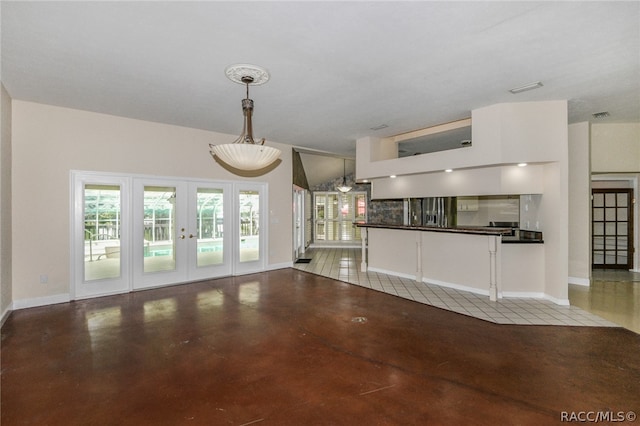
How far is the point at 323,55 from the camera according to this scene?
290 cm

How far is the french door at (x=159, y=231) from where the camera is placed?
4.71 meters

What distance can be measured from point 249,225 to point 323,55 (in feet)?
14.5

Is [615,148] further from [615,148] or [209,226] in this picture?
[209,226]

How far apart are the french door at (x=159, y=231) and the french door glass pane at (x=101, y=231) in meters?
0.01

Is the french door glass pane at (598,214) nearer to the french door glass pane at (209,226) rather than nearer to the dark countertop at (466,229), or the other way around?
the dark countertop at (466,229)

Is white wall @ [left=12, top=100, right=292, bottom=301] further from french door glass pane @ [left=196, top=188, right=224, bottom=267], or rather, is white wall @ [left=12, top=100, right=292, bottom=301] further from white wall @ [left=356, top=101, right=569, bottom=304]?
white wall @ [left=356, top=101, right=569, bottom=304]

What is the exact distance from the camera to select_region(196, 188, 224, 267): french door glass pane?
230 inches

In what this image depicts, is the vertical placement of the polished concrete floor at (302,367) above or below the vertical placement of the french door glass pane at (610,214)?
below

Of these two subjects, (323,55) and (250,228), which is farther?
(250,228)

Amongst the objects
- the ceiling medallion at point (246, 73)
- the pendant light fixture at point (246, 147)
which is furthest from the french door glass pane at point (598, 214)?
the ceiling medallion at point (246, 73)

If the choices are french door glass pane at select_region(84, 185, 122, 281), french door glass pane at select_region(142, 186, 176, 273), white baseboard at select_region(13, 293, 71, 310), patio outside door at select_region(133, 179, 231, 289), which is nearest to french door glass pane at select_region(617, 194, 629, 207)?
patio outside door at select_region(133, 179, 231, 289)

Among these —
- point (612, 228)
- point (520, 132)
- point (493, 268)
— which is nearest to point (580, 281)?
point (612, 228)

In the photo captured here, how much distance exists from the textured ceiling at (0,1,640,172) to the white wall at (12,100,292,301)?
366 millimetres

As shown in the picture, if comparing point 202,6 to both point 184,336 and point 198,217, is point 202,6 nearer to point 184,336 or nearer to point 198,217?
point 184,336
